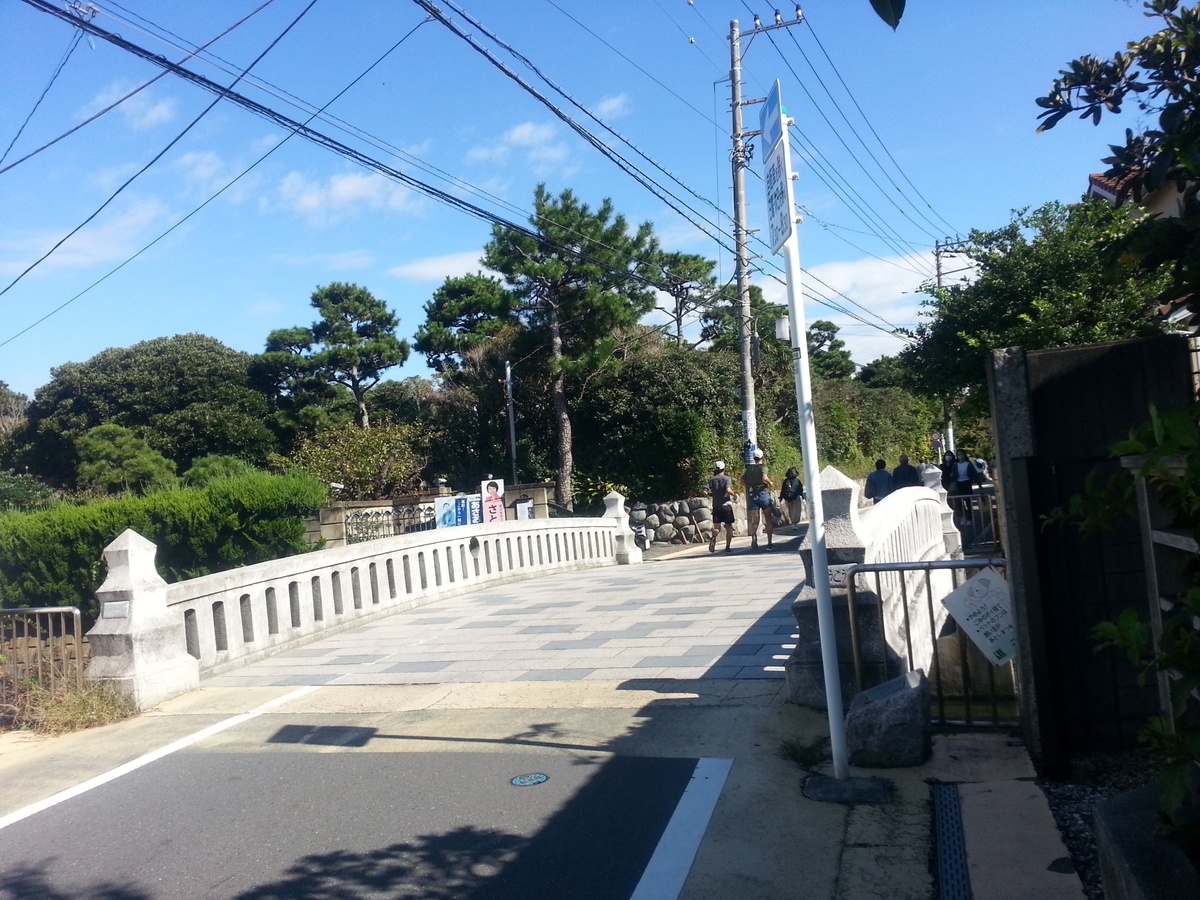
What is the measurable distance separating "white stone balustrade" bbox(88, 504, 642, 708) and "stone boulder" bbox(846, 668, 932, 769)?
562 centimetres

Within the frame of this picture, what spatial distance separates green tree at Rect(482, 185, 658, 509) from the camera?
99.3ft

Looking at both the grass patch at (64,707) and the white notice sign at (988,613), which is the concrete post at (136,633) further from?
the white notice sign at (988,613)

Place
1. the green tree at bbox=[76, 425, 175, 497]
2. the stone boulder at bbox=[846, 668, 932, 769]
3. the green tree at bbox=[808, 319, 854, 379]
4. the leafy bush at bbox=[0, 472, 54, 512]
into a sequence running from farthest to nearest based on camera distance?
the green tree at bbox=[808, 319, 854, 379], the green tree at bbox=[76, 425, 175, 497], the leafy bush at bbox=[0, 472, 54, 512], the stone boulder at bbox=[846, 668, 932, 769]

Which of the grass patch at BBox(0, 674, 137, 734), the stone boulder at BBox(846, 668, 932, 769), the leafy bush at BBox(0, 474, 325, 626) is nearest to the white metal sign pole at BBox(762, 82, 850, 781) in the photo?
the stone boulder at BBox(846, 668, 932, 769)

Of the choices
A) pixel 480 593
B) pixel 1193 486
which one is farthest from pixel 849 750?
pixel 480 593

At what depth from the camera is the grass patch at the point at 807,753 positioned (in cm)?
555

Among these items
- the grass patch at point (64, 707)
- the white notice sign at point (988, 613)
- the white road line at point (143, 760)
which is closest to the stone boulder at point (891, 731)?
the white notice sign at point (988, 613)

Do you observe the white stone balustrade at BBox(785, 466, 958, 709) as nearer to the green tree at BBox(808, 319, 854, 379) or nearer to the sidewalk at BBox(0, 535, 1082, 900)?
the sidewalk at BBox(0, 535, 1082, 900)

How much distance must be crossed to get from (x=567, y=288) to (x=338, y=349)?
44.8 ft

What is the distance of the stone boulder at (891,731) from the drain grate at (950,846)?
0.97 feet

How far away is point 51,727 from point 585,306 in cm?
2467

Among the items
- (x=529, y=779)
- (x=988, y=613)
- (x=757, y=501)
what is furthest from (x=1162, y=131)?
(x=757, y=501)

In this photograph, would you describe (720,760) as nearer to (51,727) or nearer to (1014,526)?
(1014,526)

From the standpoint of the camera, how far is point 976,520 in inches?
769
